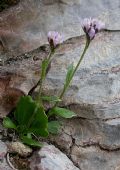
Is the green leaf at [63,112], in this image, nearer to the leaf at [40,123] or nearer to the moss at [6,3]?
the leaf at [40,123]

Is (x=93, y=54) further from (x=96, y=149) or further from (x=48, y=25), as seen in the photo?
(x=96, y=149)

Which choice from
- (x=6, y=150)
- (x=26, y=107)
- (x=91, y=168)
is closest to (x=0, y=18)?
(x=26, y=107)

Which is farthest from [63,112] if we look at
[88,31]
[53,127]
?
[88,31]

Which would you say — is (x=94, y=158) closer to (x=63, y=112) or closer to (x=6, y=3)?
(x=63, y=112)

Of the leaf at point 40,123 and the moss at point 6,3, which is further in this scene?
the moss at point 6,3

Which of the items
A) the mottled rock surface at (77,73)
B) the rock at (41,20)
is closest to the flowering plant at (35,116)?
the mottled rock surface at (77,73)

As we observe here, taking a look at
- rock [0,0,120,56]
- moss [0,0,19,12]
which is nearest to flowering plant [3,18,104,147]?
rock [0,0,120,56]
